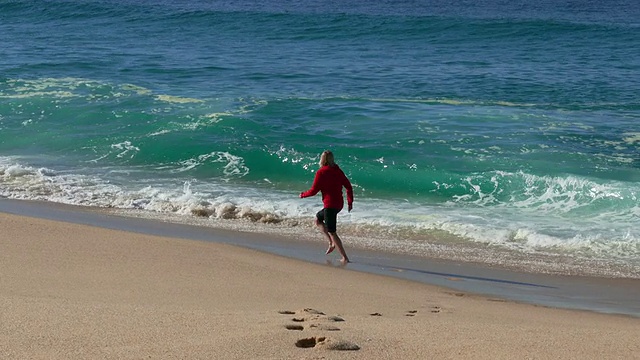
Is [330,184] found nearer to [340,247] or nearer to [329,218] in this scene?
[329,218]

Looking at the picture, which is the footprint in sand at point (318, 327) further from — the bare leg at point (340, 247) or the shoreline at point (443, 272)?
the bare leg at point (340, 247)

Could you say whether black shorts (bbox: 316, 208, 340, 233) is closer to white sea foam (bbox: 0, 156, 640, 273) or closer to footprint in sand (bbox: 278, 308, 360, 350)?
white sea foam (bbox: 0, 156, 640, 273)

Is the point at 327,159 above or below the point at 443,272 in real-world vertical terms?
above

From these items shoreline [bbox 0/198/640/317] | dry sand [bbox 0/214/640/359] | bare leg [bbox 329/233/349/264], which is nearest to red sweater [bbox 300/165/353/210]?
bare leg [bbox 329/233/349/264]

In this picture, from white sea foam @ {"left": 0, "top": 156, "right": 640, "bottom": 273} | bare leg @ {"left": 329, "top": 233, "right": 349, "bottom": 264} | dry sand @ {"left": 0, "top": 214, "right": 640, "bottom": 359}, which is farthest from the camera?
white sea foam @ {"left": 0, "top": 156, "right": 640, "bottom": 273}

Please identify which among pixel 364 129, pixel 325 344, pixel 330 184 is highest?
pixel 325 344

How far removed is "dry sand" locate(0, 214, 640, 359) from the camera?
5520 millimetres

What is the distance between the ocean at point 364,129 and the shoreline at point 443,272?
38 centimetres

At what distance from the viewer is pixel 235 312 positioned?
6660 millimetres

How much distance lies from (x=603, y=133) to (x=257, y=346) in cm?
1394

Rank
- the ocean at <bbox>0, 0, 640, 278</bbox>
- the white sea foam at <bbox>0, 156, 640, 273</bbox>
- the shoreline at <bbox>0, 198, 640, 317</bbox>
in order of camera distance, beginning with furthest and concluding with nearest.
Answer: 1. the ocean at <bbox>0, 0, 640, 278</bbox>
2. the white sea foam at <bbox>0, 156, 640, 273</bbox>
3. the shoreline at <bbox>0, 198, 640, 317</bbox>

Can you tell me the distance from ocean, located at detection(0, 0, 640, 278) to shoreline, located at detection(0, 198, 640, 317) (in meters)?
0.38

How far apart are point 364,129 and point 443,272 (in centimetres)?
901

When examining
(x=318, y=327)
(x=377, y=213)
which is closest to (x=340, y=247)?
(x=377, y=213)
